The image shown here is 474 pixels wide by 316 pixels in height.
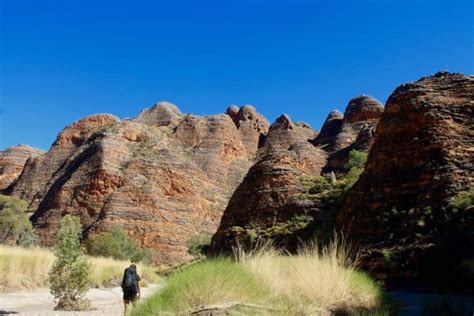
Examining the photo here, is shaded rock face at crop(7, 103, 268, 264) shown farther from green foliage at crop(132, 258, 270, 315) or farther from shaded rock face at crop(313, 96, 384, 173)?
green foliage at crop(132, 258, 270, 315)

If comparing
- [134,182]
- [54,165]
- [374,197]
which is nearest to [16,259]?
[374,197]

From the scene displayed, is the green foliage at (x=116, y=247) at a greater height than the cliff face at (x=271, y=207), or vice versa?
the cliff face at (x=271, y=207)

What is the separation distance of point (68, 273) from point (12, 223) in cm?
3746

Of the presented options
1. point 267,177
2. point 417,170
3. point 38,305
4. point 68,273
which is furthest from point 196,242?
point 68,273

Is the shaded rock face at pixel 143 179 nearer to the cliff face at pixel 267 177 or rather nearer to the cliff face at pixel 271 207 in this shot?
the cliff face at pixel 267 177

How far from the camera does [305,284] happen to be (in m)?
7.73

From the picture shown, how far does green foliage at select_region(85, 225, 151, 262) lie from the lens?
126 ft

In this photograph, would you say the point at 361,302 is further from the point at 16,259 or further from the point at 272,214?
the point at 272,214

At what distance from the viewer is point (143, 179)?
52656 millimetres

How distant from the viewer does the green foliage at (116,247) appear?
126 feet

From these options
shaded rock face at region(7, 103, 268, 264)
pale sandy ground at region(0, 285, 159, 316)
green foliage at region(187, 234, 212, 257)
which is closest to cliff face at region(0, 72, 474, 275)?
shaded rock face at region(7, 103, 268, 264)

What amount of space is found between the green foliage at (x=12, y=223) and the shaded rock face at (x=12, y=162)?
28771 millimetres

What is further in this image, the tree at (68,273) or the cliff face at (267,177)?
the cliff face at (267,177)

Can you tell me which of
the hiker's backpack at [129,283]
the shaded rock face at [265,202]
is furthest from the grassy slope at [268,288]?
the shaded rock face at [265,202]
